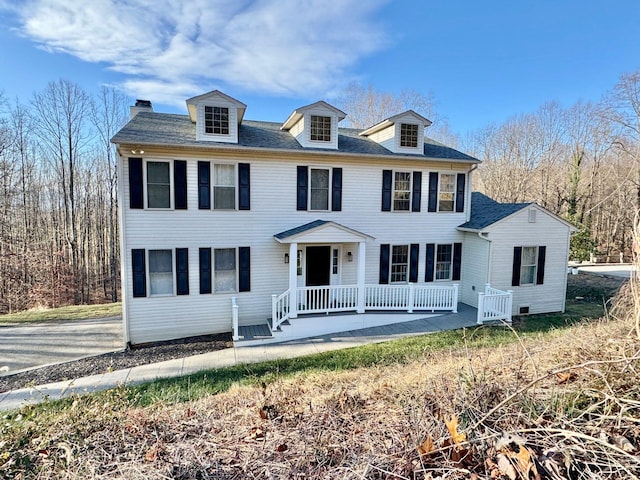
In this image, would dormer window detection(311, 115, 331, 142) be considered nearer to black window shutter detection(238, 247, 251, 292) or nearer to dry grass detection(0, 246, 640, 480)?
black window shutter detection(238, 247, 251, 292)

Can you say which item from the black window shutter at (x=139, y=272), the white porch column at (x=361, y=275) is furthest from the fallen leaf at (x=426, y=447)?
the black window shutter at (x=139, y=272)

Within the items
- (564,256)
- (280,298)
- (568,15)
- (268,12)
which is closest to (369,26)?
(268,12)

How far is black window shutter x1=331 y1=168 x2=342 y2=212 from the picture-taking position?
12.0 meters

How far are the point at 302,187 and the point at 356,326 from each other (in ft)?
17.4

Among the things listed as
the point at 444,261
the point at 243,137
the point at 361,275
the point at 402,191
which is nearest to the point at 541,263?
the point at 444,261

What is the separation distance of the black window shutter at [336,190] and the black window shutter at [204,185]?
4.37m

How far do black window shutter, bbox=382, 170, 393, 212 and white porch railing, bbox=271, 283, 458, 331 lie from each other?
313 cm

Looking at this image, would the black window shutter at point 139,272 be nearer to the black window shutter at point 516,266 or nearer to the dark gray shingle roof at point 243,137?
the dark gray shingle roof at point 243,137

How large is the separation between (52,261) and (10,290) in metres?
3.05

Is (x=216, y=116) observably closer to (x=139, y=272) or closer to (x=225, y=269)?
(x=225, y=269)

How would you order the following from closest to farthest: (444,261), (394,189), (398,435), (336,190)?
1. (398,435)
2. (336,190)
3. (394,189)
4. (444,261)

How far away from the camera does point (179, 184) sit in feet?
34.1

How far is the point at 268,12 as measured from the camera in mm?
11172

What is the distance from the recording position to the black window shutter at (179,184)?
33.9ft
